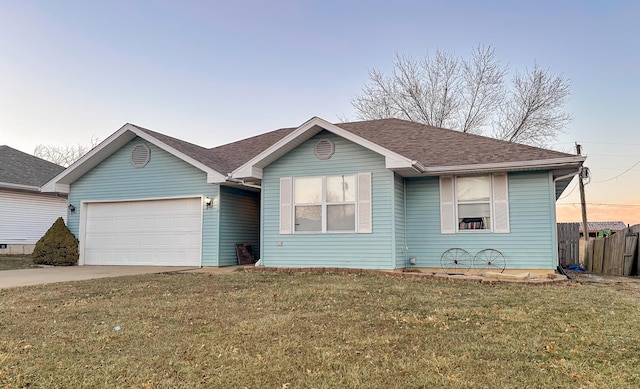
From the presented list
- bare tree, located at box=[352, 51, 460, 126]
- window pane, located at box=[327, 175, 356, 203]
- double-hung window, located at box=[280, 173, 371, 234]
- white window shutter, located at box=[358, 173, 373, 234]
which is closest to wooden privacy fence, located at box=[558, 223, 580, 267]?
white window shutter, located at box=[358, 173, 373, 234]

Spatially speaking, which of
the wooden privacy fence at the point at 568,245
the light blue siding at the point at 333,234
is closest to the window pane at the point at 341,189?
the light blue siding at the point at 333,234

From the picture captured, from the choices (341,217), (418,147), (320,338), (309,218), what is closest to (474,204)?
(418,147)

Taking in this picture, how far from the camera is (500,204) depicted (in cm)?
1031

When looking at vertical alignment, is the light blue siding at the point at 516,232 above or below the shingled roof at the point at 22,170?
below

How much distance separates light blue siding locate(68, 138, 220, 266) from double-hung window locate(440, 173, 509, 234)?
6112 mm

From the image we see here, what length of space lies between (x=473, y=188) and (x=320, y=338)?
24.0 ft

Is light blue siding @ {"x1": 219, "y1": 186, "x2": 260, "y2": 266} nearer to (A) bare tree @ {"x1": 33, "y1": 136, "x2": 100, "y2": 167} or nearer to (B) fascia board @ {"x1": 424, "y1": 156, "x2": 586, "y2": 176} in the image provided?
(B) fascia board @ {"x1": 424, "y1": 156, "x2": 586, "y2": 176}

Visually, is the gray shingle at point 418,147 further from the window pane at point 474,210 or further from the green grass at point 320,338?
the green grass at point 320,338

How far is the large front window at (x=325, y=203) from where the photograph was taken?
10633 millimetres

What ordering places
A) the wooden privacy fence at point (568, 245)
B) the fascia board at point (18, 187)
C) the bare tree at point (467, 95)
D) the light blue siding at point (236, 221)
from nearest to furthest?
the light blue siding at point (236, 221) → the wooden privacy fence at point (568, 245) → the fascia board at point (18, 187) → the bare tree at point (467, 95)

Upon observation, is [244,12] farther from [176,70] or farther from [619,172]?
[619,172]

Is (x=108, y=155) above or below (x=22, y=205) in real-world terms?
above

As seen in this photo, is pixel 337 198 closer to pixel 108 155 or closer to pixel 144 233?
pixel 144 233

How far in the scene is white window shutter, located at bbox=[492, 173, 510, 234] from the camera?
10.2 meters
